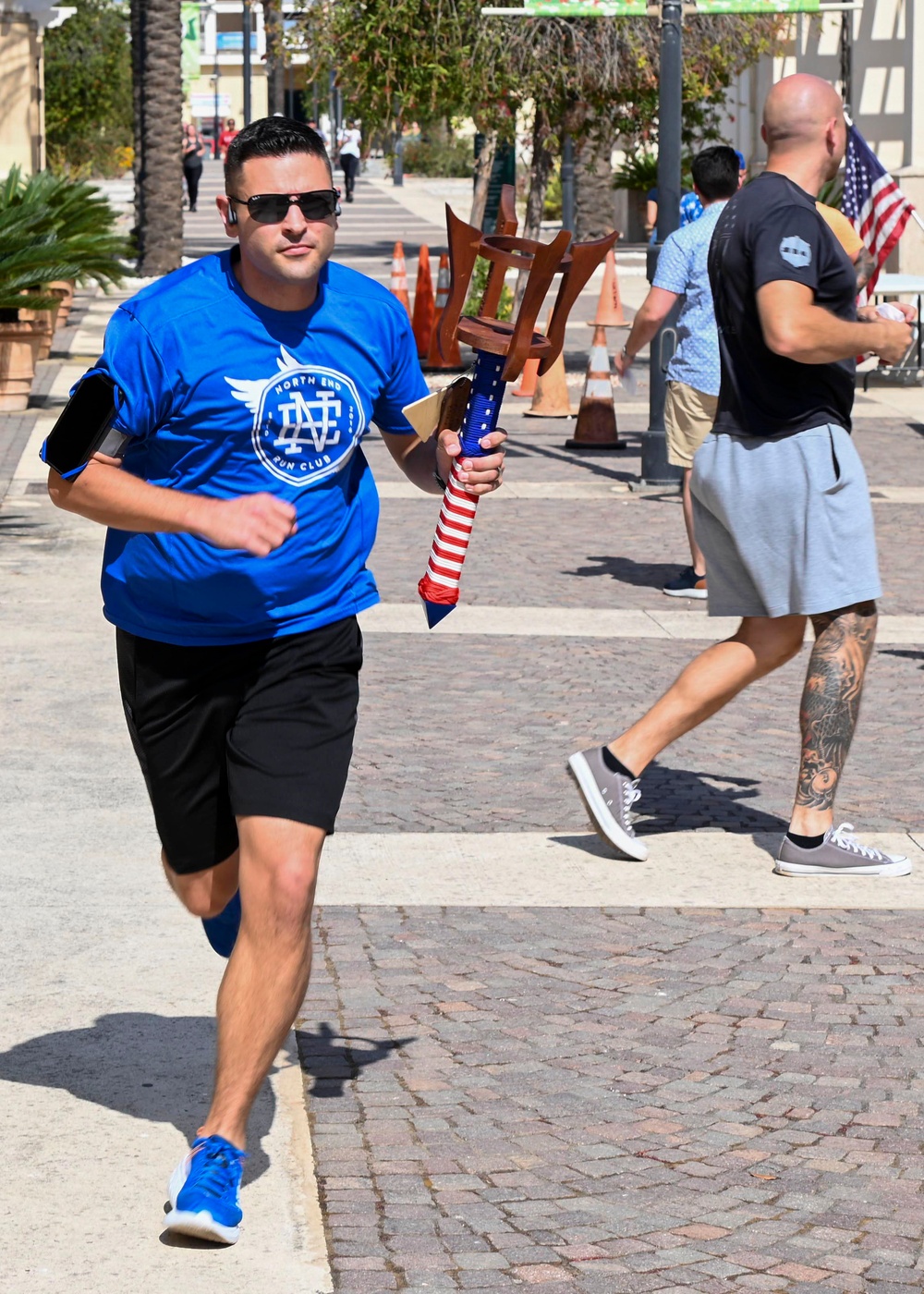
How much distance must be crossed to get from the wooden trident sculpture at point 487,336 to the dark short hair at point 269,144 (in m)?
0.45

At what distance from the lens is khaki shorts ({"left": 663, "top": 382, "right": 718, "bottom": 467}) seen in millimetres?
9328

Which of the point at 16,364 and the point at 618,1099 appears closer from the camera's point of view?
the point at 618,1099

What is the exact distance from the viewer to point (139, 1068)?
13.8ft

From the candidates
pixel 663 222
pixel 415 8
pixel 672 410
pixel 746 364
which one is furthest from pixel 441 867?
pixel 415 8

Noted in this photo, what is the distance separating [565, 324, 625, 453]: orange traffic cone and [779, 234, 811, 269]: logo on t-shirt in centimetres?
930

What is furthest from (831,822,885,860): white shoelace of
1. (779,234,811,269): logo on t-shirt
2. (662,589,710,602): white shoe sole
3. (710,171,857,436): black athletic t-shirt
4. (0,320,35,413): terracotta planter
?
(0,320,35,413): terracotta planter

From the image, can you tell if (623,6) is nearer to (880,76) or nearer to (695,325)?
(695,325)

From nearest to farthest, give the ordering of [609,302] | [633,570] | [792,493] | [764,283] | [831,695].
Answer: [764,283] < [792,493] < [831,695] < [633,570] < [609,302]

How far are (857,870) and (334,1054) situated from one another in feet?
6.02

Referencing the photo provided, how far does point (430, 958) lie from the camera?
16.1 feet

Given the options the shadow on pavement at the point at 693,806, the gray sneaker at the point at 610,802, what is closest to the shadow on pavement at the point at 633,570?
the shadow on pavement at the point at 693,806

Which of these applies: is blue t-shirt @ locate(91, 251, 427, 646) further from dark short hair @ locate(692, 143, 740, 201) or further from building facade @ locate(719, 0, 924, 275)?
building facade @ locate(719, 0, 924, 275)

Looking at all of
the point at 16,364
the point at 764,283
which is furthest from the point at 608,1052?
the point at 16,364

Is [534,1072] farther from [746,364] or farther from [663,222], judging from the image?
[663,222]
